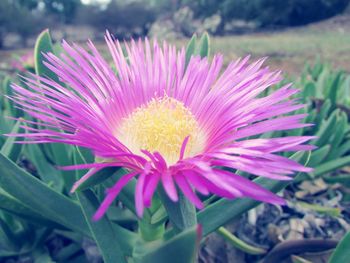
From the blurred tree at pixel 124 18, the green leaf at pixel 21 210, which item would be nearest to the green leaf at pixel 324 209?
the green leaf at pixel 21 210

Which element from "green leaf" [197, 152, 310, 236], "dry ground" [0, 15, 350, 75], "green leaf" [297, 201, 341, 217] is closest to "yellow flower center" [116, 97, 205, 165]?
"green leaf" [197, 152, 310, 236]

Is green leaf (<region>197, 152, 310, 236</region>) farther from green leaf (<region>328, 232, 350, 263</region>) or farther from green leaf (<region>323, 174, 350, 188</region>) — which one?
green leaf (<region>323, 174, 350, 188</region>)

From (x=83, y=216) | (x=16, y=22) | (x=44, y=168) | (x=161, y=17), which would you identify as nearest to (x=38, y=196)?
(x=83, y=216)

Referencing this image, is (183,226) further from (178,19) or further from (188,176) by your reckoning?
(178,19)

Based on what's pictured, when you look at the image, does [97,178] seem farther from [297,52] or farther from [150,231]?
[297,52]

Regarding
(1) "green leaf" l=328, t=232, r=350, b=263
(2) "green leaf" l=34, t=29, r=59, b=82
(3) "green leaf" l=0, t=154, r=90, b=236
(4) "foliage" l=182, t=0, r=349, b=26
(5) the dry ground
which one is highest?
(2) "green leaf" l=34, t=29, r=59, b=82

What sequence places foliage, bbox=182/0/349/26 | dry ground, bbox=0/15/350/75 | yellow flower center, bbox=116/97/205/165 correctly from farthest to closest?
foliage, bbox=182/0/349/26
dry ground, bbox=0/15/350/75
yellow flower center, bbox=116/97/205/165

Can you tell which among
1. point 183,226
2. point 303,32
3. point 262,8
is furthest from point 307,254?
point 262,8
